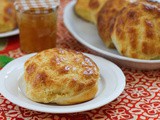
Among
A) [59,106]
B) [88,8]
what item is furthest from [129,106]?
[88,8]

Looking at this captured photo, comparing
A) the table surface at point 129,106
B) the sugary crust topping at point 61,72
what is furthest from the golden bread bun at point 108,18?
the sugary crust topping at point 61,72

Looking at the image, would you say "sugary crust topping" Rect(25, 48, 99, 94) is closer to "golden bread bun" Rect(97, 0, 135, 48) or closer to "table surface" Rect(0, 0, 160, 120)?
"table surface" Rect(0, 0, 160, 120)

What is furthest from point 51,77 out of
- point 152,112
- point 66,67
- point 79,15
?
point 79,15

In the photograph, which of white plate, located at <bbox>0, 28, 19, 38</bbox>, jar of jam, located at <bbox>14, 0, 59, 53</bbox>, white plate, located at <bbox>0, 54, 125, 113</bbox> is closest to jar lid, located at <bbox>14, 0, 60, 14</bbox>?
jar of jam, located at <bbox>14, 0, 59, 53</bbox>

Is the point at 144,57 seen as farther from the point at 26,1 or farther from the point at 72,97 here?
the point at 26,1

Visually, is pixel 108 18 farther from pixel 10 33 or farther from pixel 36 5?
pixel 10 33

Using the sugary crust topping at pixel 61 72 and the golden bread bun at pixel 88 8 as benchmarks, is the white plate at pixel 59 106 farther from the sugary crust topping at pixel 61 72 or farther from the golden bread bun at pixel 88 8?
the golden bread bun at pixel 88 8
